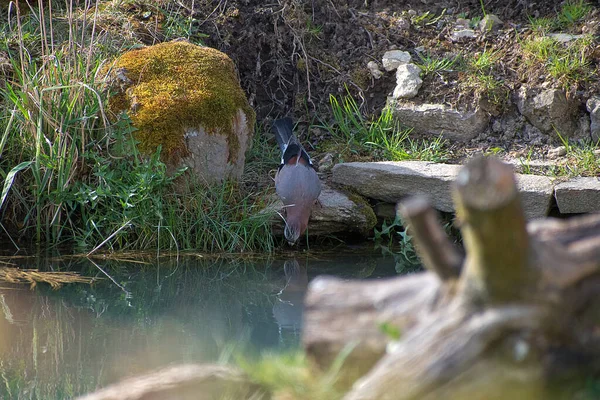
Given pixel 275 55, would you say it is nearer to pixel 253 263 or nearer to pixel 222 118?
pixel 222 118

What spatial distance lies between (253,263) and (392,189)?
3.50ft

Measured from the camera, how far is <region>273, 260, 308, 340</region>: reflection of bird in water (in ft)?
10.7

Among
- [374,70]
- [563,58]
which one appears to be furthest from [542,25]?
[374,70]

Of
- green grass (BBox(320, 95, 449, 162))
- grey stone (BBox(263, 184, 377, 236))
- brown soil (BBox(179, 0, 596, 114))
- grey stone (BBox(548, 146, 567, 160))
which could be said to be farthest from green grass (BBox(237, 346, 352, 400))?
brown soil (BBox(179, 0, 596, 114))

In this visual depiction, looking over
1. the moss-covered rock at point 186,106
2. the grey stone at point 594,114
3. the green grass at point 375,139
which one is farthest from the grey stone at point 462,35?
the moss-covered rock at point 186,106

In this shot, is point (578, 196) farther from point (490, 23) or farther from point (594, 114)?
point (490, 23)

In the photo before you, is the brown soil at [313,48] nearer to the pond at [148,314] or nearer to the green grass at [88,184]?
the green grass at [88,184]

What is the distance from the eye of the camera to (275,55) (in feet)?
18.1

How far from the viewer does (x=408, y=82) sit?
526 cm

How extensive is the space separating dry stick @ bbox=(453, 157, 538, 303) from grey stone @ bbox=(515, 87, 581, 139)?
12.1ft

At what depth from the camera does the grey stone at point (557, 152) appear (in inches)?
189

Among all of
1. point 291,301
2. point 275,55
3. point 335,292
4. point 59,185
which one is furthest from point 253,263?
point 335,292

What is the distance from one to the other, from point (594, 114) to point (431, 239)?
3.79 metres

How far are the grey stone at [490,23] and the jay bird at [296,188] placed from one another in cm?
198
